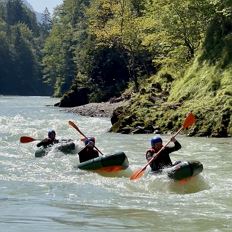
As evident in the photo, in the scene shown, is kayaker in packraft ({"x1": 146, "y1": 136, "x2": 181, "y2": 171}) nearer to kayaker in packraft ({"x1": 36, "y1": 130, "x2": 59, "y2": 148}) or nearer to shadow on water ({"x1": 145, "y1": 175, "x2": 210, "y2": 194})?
shadow on water ({"x1": 145, "y1": 175, "x2": 210, "y2": 194})

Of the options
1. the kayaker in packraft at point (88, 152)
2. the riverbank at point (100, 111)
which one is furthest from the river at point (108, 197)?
the riverbank at point (100, 111)

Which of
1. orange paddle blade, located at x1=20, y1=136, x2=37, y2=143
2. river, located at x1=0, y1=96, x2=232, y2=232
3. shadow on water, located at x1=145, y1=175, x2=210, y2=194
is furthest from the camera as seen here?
orange paddle blade, located at x1=20, y1=136, x2=37, y2=143

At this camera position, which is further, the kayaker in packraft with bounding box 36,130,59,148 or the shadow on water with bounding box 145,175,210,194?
the kayaker in packraft with bounding box 36,130,59,148

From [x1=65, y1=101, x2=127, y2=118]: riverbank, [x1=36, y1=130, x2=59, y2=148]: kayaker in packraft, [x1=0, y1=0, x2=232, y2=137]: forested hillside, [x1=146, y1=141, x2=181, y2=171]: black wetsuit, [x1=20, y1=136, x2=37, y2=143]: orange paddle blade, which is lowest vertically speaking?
[x1=65, y1=101, x2=127, y2=118]: riverbank

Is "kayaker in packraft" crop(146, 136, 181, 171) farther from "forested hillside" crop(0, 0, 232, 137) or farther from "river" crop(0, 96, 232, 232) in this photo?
"forested hillside" crop(0, 0, 232, 137)

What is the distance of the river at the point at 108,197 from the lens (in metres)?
8.73

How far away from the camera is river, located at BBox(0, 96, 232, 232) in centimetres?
873

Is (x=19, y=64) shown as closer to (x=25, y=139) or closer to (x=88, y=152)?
(x=25, y=139)

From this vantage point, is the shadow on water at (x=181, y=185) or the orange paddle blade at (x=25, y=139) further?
the orange paddle blade at (x=25, y=139)

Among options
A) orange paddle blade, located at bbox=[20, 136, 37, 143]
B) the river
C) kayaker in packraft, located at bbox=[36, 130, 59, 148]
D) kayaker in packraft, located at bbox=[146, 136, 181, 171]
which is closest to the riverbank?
orange paddle blade, located at bbox=[20, 136, 37, 143]

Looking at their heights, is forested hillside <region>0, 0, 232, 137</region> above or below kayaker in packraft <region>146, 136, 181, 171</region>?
above

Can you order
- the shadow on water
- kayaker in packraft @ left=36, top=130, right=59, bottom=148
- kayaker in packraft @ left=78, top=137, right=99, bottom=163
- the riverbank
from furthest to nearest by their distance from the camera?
the riverbank < kayaker in packraft @ left=36, top=130, right=59, bottom=148 < kayaker in packraft @ left=78, top=137, right=99, bottom=163 < the shadow on water

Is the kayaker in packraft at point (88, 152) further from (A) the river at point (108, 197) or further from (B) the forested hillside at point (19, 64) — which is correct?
(B) the forested hillside at point (19, 64)

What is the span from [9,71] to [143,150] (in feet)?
297
